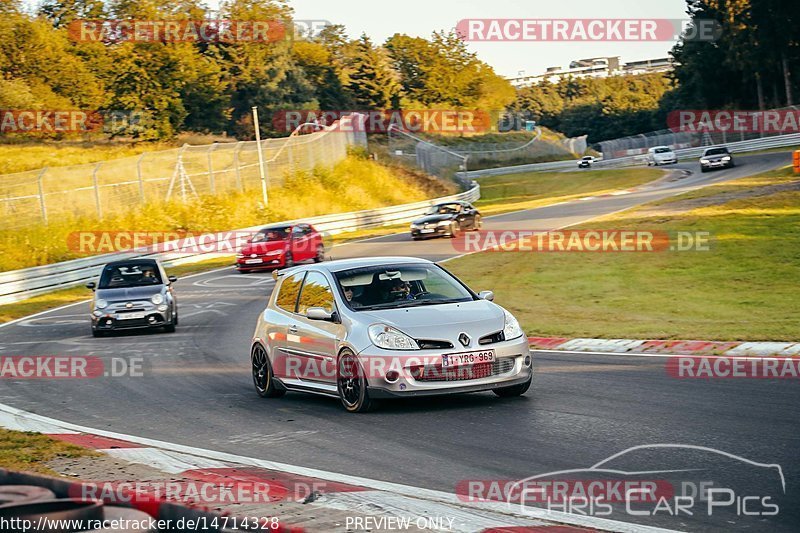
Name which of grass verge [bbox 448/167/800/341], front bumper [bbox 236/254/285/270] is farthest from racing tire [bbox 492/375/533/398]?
front bumper [bbox 236/254/285/270]

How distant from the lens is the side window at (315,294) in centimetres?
1134

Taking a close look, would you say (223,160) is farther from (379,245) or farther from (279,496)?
(279,496)

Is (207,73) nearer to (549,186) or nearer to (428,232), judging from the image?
(549,186)

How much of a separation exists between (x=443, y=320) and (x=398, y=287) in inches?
41.7

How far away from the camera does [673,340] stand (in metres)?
14.8

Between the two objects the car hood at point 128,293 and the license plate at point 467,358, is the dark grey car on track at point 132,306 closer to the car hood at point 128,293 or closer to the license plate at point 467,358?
the car hood at point 128,293

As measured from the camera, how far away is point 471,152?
335 feet

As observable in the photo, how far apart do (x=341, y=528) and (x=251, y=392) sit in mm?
6861

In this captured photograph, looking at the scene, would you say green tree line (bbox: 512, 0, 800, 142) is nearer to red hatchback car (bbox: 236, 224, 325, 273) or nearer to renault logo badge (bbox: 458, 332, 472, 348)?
red hatchback car (bbox: 236, 224, 325, 273)

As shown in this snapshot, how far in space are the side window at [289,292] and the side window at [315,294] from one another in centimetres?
17

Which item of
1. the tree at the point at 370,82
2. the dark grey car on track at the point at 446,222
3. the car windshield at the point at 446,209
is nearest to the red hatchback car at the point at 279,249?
the dark grey car on track at the point at 446,222

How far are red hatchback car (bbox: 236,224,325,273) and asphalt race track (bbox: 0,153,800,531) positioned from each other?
1779 cm

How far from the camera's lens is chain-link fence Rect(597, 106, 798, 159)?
92.7 metres

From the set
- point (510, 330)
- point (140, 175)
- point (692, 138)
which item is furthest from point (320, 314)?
point (692, 138)
